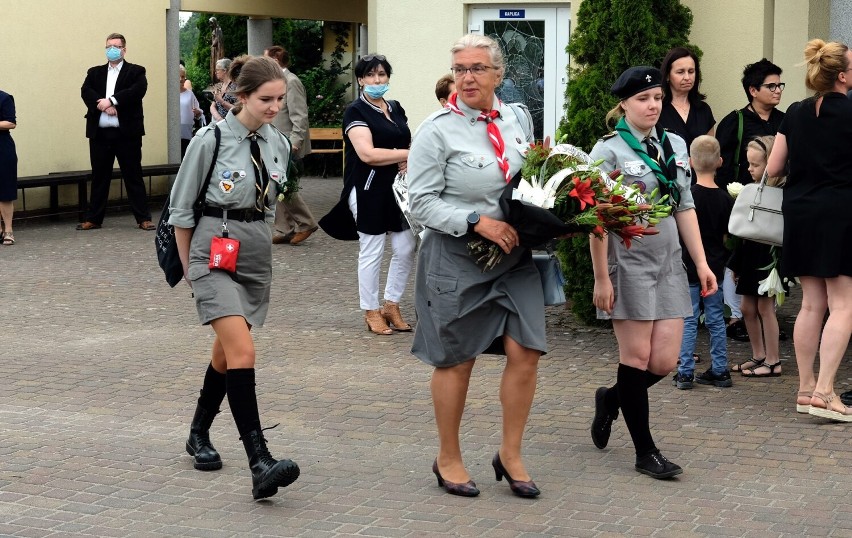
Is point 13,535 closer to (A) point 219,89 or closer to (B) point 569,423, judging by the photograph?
(B) point 569,423

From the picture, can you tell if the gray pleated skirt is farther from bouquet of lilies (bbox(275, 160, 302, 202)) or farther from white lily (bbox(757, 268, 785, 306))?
white lily (bbox(757, 268, 785, 306))

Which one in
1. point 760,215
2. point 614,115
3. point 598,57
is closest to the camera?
point 614,115

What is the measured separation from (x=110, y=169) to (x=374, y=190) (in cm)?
767

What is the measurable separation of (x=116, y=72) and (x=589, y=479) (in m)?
11.9

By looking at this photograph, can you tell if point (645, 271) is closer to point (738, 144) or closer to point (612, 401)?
point (612, 401)

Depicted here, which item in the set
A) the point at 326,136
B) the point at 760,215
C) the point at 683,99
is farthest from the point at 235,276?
the point at 326,136

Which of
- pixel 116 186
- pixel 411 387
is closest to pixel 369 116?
pixel 411 387

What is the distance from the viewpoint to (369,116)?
32.5 ft

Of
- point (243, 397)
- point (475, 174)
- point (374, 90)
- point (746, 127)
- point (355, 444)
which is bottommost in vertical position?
point (355, 444)

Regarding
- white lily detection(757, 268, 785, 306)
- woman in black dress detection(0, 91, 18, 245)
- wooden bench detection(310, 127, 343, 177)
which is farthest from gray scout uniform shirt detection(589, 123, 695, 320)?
wooden bench detection(310, 127, 343, 177)

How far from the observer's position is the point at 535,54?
1467 cm

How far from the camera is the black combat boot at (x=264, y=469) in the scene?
576 centimetres

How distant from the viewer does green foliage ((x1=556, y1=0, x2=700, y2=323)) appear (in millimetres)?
9781

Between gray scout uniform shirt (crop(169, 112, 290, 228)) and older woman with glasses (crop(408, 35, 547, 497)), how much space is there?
2.59 ft
